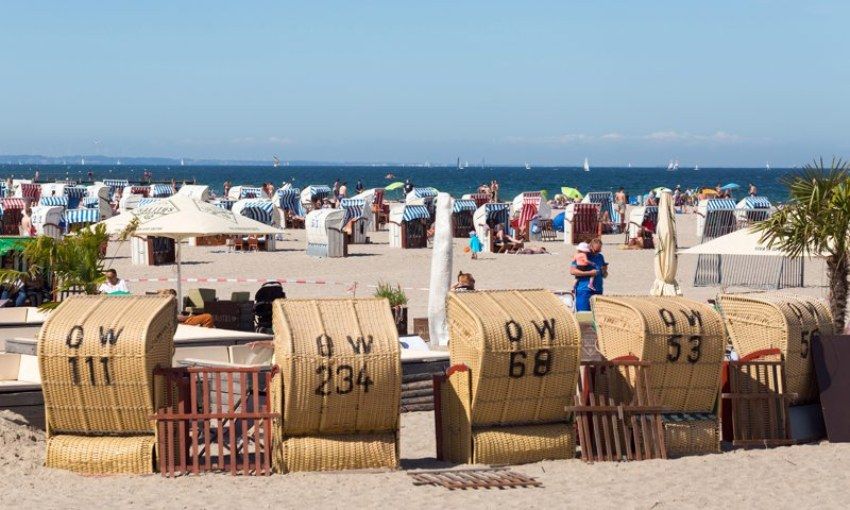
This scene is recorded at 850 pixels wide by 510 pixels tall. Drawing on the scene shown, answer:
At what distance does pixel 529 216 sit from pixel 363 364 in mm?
23057

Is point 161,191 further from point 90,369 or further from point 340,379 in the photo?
point 340,379

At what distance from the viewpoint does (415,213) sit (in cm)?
2842

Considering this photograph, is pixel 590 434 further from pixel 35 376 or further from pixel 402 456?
pixel 35 376

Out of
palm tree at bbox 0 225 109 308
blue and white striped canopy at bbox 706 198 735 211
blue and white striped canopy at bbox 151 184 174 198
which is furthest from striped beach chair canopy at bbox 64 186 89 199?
palm tree at bbox 0 225 109 308

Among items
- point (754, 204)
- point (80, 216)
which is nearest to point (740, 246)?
point (754, 204)

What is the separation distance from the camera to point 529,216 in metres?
30.9

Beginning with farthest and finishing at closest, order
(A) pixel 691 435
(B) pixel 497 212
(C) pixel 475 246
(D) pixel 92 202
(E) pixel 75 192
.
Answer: (E) pixel 75 192
(D) pixel 92 202
(B) pixel 497 212
(C) pixel 475 246
(A) pixel 691 435

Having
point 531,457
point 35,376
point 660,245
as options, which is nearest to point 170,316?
point 35,376

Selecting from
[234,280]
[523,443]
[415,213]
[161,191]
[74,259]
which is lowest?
[234,280]

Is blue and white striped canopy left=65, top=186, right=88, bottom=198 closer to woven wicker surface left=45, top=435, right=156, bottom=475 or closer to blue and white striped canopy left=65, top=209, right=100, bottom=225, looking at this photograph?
Result: blue and white striped canopy left=65, top=209, right=100, bottom=225

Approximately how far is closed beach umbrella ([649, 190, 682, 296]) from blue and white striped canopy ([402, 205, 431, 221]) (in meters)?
14.4

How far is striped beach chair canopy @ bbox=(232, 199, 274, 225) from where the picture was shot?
101 feet

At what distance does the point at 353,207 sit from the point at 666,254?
19570 millimetres

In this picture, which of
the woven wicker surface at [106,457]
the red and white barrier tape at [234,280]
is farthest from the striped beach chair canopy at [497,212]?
the woven wicker surface at [106,457]
